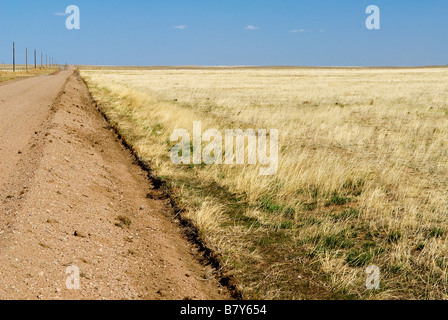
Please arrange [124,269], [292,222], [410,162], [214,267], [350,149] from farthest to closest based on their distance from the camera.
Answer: [350,149] → [410,162] → [292,222] → [214,267] → [124,269]

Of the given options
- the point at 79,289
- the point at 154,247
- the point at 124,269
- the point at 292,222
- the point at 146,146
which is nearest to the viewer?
the point at 79,289

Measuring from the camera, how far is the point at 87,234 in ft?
15.9

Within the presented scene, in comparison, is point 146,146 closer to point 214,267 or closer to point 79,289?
point 214,267

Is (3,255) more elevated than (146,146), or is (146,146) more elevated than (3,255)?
(146,146)

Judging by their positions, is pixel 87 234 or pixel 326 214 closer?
pixel 87 234

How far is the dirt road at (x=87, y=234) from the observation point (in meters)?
3.77

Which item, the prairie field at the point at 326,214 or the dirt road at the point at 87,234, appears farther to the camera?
the prairie field at the point at 326,214

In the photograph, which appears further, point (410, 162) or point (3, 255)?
point (410, 162)

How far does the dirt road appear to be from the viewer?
3770mm

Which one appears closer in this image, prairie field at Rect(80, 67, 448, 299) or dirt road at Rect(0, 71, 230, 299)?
dirt road at Rect(0, 71, 230, 299)

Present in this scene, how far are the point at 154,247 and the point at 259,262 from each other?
1317mm

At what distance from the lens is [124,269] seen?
419 centimetres
